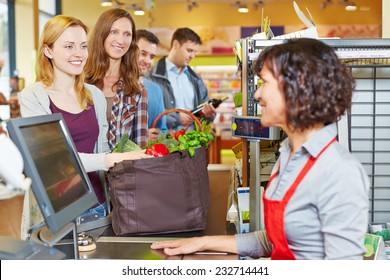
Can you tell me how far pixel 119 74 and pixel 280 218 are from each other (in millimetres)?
1647

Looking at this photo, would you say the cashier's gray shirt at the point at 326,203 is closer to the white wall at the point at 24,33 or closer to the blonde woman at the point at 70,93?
the blonde woman at the point at 70,93

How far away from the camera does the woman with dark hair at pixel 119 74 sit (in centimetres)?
265

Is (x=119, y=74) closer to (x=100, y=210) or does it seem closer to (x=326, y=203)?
(x=100, y=210)

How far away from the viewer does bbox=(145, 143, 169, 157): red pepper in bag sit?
176 cm

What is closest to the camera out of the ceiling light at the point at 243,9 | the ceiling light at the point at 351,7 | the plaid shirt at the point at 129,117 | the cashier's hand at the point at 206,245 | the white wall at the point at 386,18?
the cashier's hand at the point at 206,245

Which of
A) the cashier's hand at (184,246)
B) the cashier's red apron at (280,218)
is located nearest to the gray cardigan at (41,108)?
the cashier's hand at (184,246)

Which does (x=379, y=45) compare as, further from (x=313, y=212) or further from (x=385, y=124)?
(x=313, y=212)

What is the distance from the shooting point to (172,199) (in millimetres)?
1756

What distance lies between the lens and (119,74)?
2.73 m

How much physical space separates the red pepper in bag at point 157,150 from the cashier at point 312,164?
1.73 feet

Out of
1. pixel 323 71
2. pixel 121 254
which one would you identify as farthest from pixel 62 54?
pixel 323 71

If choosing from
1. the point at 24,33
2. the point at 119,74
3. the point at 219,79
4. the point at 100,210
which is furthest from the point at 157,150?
the point at 219,79

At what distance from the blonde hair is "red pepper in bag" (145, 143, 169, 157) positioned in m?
0.44
